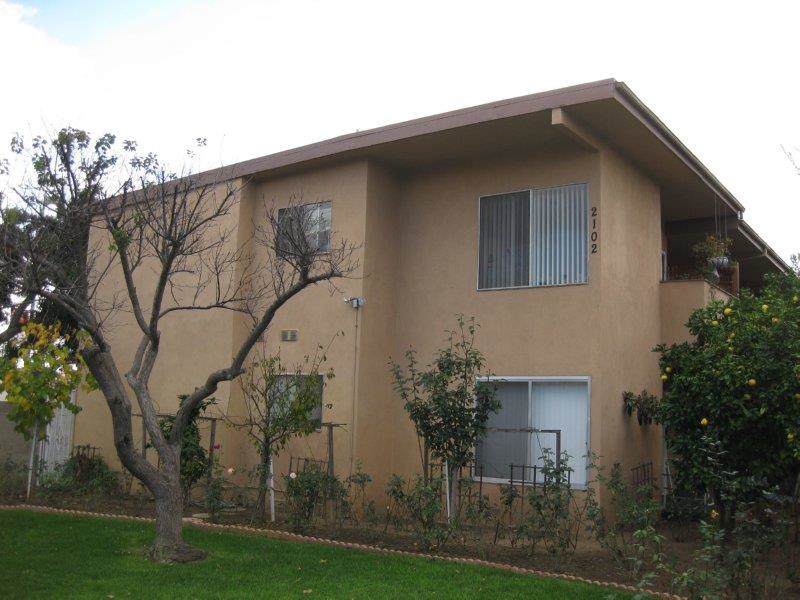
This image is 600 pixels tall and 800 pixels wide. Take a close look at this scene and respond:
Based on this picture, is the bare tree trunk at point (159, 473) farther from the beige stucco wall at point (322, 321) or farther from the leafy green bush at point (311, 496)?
the beige stucco wall at point (322, 321)

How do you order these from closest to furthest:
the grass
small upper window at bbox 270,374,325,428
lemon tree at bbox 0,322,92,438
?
the grass
lemon tree at bbox 0,322,92,438
small upper window at bbox 270,374,325,428

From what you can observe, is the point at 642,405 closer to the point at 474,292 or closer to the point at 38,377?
the point at 474,292

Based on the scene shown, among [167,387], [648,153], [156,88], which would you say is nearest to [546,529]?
[648,153]

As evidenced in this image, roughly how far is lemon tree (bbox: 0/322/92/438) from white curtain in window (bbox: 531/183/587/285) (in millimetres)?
6679

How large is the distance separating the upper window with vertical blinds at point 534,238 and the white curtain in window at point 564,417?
5.13 ft

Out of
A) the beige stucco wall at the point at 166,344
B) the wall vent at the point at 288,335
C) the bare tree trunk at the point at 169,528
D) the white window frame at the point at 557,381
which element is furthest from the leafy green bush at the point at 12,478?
the white window frame at the point at 557,381

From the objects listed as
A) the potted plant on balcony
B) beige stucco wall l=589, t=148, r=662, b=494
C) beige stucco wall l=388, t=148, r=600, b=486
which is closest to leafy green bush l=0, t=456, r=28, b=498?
beige stucco wall l=388, t=148, r=600, b=486

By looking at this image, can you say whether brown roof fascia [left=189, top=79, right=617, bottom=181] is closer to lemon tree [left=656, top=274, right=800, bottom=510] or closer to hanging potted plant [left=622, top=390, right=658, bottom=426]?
lemon tree [left=656, top=274, right=800, bottom=510]

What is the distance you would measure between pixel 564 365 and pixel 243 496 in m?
5.56

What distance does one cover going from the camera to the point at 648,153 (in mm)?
12594

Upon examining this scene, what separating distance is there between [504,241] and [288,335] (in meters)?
4.05

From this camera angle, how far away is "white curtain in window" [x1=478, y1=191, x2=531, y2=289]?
40.9 ft

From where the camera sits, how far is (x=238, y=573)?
838cm

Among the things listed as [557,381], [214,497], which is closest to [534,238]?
[557,381]
